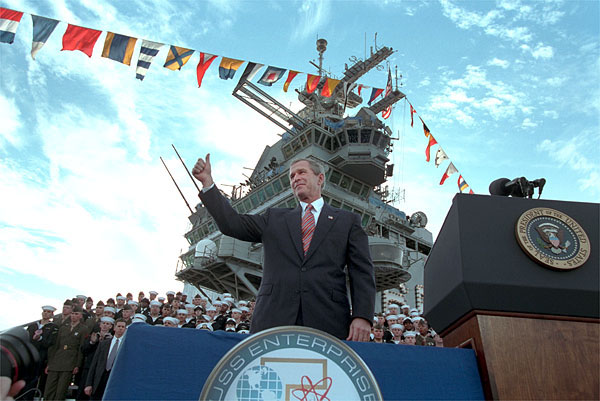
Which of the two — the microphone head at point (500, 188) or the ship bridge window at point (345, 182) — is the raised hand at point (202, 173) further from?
the ship bridge window at point (345, 182)

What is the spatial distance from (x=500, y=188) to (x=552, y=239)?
560 millimetres

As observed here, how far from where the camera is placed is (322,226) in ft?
8.09

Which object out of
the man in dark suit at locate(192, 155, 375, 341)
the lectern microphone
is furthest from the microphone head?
the man in dark suit at locate(192, 155, 375, 341)

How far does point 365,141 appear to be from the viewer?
2536cm

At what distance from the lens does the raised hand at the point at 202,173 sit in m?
2.23

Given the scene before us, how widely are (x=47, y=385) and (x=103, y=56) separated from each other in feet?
28.9

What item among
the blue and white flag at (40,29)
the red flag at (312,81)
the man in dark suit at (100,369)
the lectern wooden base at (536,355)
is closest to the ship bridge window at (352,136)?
the red flag at (312,81)

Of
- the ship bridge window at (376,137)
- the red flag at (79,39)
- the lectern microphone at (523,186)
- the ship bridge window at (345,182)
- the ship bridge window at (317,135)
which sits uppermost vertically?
the ship bridge window at (317,135)

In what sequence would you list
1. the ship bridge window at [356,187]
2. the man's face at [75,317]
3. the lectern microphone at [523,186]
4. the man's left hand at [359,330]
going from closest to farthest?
1. the man's left hand at [359,330]
2. the lectern microphone at [523,186]
3. the man's face at [75,317]
4. the ship bridge window at [356,187]

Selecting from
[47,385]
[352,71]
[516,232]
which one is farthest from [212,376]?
[352,71]

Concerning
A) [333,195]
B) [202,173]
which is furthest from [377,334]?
[333,195]

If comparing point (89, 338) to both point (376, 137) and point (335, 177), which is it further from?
point (376, 137)

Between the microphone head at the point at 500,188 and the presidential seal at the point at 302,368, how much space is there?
4.86 ft

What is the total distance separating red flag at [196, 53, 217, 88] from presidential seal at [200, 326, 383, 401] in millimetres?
13745
